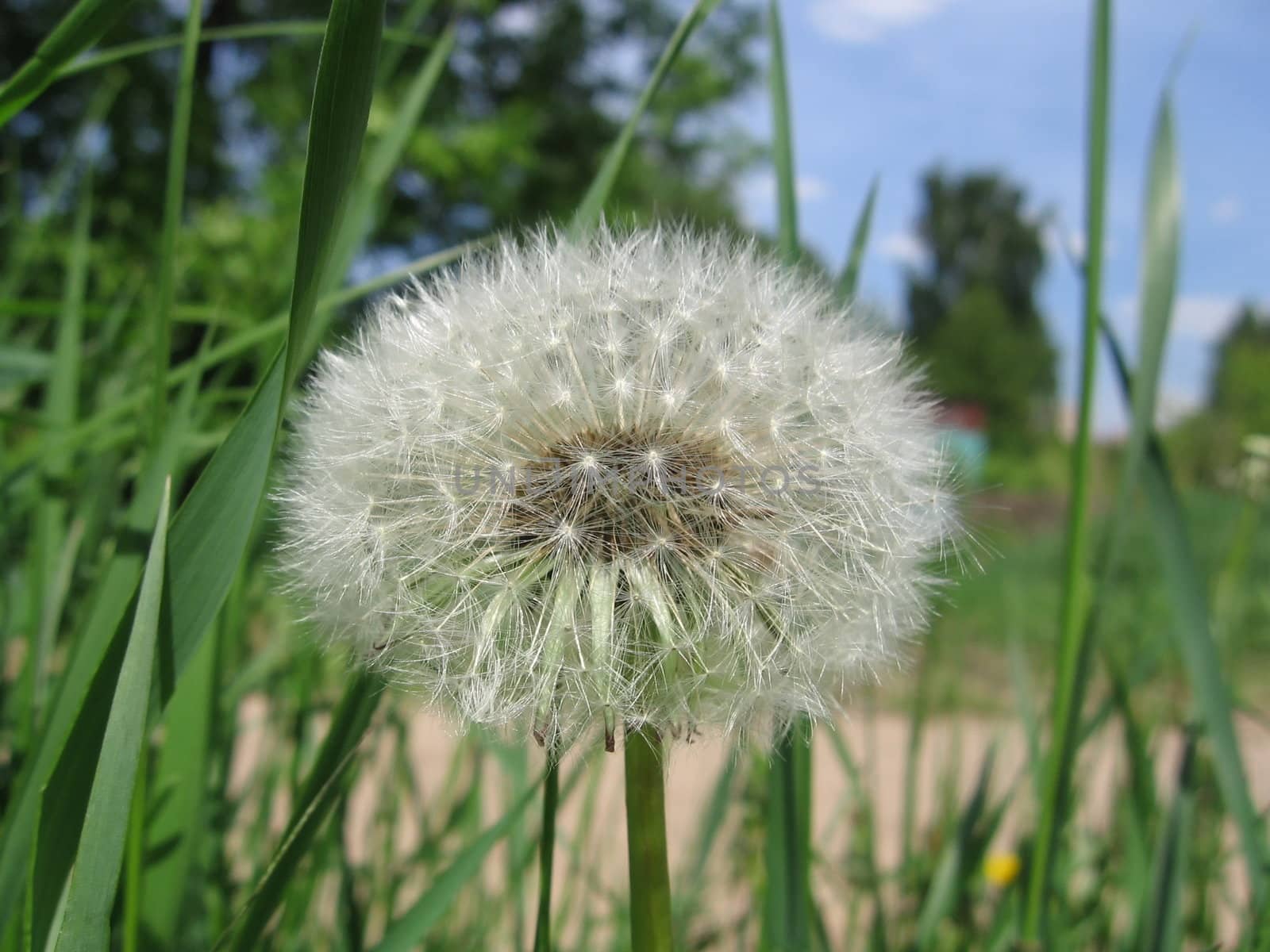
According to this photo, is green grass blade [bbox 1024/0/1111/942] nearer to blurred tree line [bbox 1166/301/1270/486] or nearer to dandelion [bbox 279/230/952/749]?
dandelion [bbox 279/230/952/749]

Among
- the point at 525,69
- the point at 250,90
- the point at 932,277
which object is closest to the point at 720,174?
the point at 525,69

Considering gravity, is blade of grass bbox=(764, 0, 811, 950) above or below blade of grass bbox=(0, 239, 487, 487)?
below

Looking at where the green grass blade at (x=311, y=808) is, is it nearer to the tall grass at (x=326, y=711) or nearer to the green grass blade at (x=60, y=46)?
the tall grass at (x=326, y=711)

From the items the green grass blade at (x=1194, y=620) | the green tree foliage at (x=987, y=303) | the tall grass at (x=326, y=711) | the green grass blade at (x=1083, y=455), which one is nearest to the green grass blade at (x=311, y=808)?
the tall grass at (x=326, y=711)

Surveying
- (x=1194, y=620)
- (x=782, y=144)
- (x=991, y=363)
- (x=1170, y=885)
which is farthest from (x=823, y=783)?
(x=991, y=363)

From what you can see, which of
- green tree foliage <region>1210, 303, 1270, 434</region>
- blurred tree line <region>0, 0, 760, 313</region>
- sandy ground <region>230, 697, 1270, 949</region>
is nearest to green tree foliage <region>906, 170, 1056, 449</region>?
green tree foliage <region>1210, 303, 1270, 434</region>

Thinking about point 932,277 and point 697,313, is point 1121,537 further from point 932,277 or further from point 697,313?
point 932,277

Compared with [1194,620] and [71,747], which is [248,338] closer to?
[71,747]
